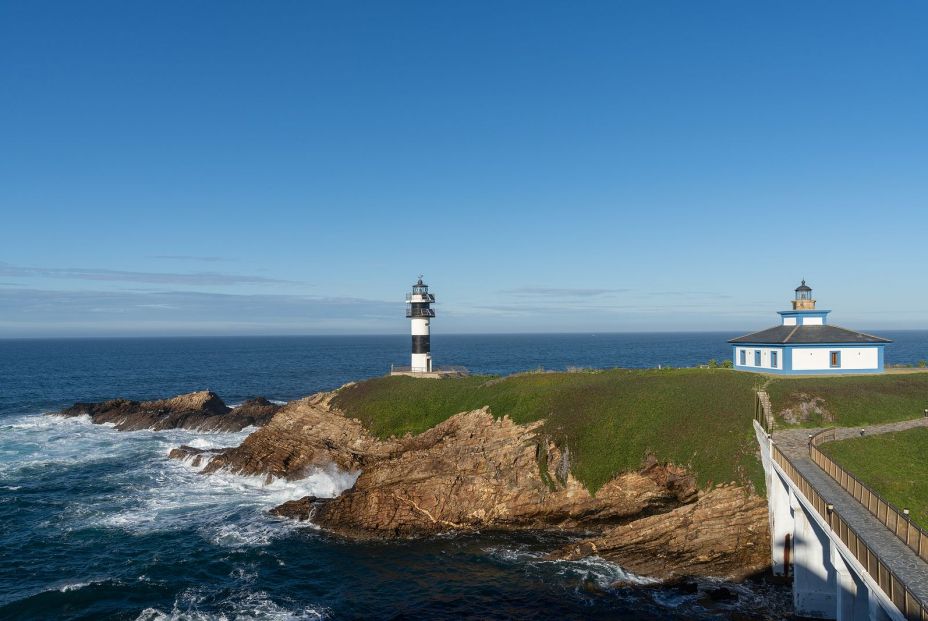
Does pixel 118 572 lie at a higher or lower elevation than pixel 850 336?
lower

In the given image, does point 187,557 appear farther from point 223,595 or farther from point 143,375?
point 143,375

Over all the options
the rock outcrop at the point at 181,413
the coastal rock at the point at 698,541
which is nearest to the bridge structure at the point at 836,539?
the coastal rock at the point at 698,541

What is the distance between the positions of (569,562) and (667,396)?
1509cm

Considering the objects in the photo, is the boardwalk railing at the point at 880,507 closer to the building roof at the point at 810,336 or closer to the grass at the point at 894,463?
the grass at the point at 894,463

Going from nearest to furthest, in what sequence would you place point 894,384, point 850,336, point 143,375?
1. point 894,384
2. point 850,336
3. point 143,375

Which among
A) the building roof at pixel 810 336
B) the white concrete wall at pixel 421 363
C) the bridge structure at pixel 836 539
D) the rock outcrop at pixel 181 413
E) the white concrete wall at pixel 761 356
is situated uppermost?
the building roof at pixel 810 336

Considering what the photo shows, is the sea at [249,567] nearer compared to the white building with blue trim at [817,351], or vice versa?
the sea at [249,567]

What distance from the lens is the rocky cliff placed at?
Result: 85.6 feet

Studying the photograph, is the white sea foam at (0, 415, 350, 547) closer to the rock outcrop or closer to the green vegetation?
the rock outcrop

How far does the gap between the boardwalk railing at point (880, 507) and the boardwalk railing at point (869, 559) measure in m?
1.19

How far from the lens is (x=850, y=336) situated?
41719 millimetres

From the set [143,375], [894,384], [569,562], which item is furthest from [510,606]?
[143,375]

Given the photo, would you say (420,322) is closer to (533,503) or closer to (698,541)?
(533,503)

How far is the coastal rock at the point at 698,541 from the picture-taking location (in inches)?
979
